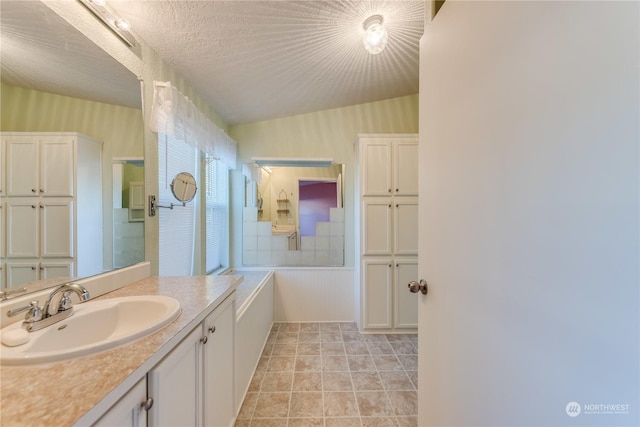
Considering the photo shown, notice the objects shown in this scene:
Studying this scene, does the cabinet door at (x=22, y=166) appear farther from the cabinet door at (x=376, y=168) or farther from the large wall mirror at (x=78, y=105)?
A: the cabinet door at (x=376, y=168)

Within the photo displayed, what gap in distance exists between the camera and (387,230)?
2.51 metres

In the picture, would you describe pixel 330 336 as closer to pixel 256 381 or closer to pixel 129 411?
pixel 256 381

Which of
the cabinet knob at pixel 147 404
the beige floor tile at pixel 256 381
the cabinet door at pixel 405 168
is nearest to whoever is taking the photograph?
the cabinet knob at pixel 147 404

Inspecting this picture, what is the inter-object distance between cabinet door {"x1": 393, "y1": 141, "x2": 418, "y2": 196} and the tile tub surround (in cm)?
223

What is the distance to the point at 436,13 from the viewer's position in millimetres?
956

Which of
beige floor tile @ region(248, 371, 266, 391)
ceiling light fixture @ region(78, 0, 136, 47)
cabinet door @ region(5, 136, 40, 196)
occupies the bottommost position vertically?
beige floor tile @ region(248, 371, 266, 391)

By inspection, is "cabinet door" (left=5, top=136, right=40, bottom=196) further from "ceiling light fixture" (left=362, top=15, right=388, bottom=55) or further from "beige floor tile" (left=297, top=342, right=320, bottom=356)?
"beige floor tile" (left=297, top=342, right=320, bottom=356)

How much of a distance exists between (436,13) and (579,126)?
0.82m

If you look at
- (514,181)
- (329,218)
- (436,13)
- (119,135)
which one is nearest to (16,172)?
(119,135)

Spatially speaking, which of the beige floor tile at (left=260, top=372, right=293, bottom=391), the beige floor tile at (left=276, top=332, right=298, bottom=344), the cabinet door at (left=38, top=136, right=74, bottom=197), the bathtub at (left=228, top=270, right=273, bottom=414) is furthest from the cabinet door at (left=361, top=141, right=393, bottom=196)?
the cabinet door at (left=38, top=136, right=74, bottom=197)

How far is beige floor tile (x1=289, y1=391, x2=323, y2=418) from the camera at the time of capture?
1511 mm

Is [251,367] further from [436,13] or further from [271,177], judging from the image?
[436,13]

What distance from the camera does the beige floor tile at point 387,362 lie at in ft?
6.45

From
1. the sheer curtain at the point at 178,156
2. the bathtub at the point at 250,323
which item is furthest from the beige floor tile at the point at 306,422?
the sheer curtain at the point at 178,156
